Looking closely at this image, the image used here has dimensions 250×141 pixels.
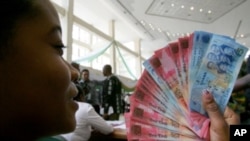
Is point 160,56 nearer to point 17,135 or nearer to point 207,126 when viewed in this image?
point 207,126

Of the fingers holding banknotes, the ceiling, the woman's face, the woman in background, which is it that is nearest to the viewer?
the woman's face

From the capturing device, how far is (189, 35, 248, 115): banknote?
1.75 ft

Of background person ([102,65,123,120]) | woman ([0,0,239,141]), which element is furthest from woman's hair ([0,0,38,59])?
background person ([102,65,123,120])

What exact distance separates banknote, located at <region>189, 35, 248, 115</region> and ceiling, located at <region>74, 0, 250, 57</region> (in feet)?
12.8

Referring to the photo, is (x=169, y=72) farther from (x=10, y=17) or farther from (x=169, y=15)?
(x=169, y=15)

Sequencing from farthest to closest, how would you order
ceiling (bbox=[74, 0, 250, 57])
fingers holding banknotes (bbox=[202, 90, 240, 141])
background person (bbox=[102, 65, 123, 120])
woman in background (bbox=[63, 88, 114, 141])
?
ceiling (bbox=[74, 0, 250, 57]), background person (bbox=[102, 65, 123, 120]), woman in background (bbox=[63, 88, 114, 141]), fingers holding banknotes (bbox=[202, 90, 240, 141])

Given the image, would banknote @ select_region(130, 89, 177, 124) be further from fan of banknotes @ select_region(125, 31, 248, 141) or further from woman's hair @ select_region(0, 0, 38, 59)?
woman's hair @ select_region(0, 0, 38, 59)

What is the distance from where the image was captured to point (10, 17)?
334 millimetres

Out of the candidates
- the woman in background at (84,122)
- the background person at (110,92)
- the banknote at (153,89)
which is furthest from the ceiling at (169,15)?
the banknote at (153,89)

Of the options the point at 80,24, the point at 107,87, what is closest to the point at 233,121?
the point at 107,87

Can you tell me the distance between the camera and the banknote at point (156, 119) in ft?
1.85

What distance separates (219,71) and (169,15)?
565 centimetres

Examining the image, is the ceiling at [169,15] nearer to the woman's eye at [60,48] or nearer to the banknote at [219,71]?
the banknote at [219,71]

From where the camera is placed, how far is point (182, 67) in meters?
0.56
